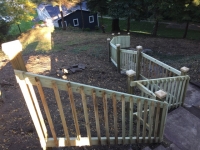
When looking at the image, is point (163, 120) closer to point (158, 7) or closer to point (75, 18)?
point (158, 7)

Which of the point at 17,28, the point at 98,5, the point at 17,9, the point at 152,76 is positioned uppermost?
the point at 17,9

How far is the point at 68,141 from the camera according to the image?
2439 mm

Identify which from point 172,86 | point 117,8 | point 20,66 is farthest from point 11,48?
point 117,8

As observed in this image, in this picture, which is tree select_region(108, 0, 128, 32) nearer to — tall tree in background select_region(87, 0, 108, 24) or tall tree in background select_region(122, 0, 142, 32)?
tall tree in background select_region(122, 0, 142, 32)

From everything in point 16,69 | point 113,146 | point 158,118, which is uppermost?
point 16,69

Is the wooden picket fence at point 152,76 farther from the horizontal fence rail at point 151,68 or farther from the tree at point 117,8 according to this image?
the tree at point 117,8

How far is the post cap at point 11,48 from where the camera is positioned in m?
1.68

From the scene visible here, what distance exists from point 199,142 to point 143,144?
3.70 feet

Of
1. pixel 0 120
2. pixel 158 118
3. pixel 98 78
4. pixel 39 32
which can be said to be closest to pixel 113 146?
pixel 158 118

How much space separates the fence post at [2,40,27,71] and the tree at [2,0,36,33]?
12982 mm

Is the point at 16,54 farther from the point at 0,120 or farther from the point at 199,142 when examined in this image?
the point at 199,142

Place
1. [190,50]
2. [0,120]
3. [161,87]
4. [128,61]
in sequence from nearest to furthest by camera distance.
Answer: [0,120] < [161,87] < [128,61] < [190,50]

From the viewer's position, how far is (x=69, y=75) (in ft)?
19.0

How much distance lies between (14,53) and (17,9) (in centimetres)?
1366
